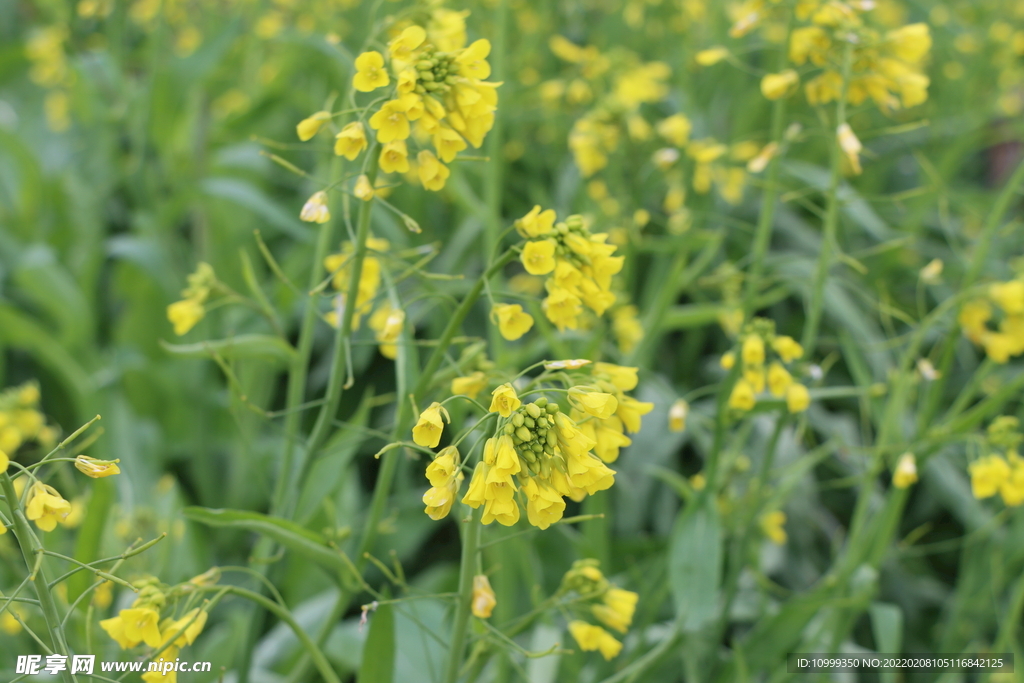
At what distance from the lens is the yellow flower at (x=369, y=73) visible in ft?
3.63

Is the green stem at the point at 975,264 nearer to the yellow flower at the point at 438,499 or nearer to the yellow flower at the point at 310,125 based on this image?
the yellow flower at the point at 438,499

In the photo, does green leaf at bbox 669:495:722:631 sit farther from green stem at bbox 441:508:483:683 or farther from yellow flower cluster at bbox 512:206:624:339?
yellow flower cluster at bbox 512:206:624:339

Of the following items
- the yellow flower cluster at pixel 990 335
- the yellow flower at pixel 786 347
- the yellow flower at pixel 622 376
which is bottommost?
the yellow flower cluster at pixel 990 335

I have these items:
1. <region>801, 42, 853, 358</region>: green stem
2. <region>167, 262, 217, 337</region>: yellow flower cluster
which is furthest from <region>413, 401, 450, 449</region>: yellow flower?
<region>801, 42, 853, 358</region>: green stem

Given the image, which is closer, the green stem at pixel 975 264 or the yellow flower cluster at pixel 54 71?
the green stem at pixel 975 264

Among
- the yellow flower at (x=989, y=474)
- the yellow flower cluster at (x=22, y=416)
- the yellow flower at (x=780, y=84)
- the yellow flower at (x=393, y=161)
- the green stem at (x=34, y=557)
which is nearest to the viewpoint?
the green stem at (x=34, y=557)

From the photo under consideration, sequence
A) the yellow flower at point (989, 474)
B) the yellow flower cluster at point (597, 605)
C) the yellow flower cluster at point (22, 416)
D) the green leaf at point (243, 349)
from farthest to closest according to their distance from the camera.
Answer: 1. the yellow flower cluster at point (22, 416)
2. the yellow flower at point (989, 474)
3. the green leaf at point (243, 349)
4. the yellow flower cluster at point (597, 605)

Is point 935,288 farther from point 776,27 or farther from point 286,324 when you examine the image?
point 286,324

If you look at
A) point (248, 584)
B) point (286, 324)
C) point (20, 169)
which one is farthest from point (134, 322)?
point (248, 584)

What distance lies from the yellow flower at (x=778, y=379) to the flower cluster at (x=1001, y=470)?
0.40 m

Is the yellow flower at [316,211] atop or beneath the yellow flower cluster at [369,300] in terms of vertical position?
atop

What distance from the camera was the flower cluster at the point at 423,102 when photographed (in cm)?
110

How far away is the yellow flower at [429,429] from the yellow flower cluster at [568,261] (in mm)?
247

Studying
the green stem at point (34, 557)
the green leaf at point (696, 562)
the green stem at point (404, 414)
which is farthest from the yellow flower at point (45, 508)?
the green leaf at point (696, 562)
